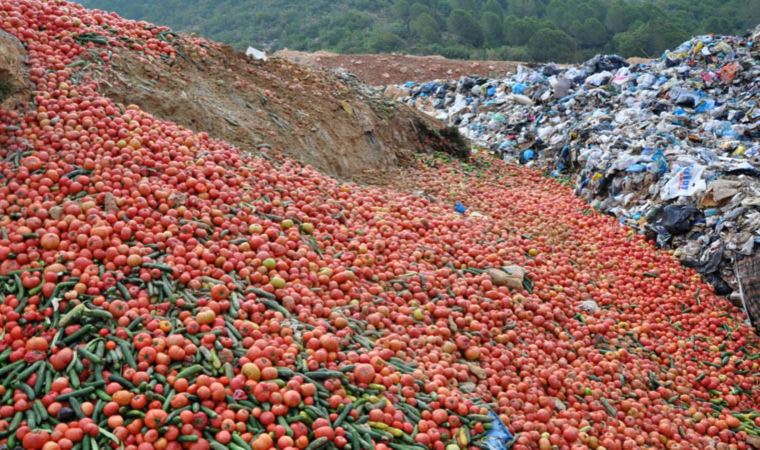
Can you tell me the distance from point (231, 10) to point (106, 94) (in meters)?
36.5

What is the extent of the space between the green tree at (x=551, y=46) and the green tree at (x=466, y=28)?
4.16 m

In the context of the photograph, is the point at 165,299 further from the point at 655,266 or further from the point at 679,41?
A: the point at 679,41

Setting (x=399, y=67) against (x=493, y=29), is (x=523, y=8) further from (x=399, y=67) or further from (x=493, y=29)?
(x=399, y=67)

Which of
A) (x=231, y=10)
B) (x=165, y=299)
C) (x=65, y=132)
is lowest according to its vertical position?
(x=231, y=10)

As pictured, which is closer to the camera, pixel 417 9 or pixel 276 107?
pixel 276 107

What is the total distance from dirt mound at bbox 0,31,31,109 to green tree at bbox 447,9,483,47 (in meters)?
31.1

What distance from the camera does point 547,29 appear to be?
3102 centimetres

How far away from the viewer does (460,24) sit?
3428cm

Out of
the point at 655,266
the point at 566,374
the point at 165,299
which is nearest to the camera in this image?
the point at 165,299

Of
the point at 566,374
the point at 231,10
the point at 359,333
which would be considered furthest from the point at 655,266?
the point at 231,10

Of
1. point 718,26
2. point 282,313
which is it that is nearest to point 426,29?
point 718,26

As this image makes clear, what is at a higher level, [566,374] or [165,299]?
[165,299]

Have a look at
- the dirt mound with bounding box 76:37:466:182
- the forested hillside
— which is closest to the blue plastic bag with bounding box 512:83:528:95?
the dirt mound with bounding box 76:37:466:182

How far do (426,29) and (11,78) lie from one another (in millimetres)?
30399
